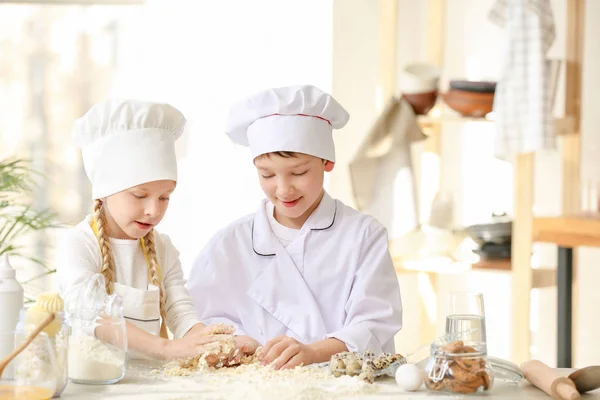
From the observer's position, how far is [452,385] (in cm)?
158

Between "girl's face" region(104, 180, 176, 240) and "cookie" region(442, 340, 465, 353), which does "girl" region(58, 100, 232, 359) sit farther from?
"cookie" region(442, 340, 465, 353)

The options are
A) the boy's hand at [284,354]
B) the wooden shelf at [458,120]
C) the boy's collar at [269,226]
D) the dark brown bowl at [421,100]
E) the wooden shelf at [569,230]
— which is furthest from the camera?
the dark brown bowl at [421,100]

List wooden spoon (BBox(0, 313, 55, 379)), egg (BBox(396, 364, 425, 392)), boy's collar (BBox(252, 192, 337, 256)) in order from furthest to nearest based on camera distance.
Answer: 1. boy's collar (BBox(252, 192, 337, 256))
2. egg (BBox(396, 364, 425, 392))
3. wooden spoon (BBox(0, 313, 55, 379))

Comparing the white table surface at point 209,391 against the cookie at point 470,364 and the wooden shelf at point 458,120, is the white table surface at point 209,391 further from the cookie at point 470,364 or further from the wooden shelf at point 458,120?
the wooden shelf at point 458,120

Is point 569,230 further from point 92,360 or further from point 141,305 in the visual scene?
point 92,360

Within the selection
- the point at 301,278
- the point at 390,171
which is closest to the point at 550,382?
the point at 301,278

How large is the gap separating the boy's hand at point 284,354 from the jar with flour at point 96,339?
1.04 feet

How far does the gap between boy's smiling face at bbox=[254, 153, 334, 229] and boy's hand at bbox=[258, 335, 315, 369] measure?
1.49ft

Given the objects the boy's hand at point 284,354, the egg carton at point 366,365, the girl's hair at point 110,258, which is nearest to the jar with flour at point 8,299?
the girl's hair at point 110,258

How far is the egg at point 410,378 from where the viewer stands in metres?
1.62

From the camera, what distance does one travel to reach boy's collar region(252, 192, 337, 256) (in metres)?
2.33

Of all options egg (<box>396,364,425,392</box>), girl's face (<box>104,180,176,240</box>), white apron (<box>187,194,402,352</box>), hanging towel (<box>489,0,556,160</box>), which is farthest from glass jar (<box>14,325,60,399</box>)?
hanging towel (<box>489,0,556,160</box>)

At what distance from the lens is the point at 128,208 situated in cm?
196

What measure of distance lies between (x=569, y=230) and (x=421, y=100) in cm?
89
